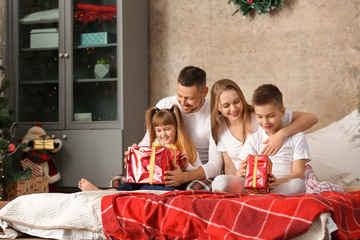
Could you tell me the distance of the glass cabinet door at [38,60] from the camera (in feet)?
12.2

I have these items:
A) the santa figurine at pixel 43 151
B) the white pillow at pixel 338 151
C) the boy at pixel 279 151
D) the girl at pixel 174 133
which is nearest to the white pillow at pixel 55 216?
the boy at pixel 279 151

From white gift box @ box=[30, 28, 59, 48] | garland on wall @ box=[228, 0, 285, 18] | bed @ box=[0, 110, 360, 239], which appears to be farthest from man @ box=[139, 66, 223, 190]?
white gift box @ box=[30, 28, 59, 48]

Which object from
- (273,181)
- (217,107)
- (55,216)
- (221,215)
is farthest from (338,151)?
(55,216)

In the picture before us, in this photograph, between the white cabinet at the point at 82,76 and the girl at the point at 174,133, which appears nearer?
the girl at the point at 174,133

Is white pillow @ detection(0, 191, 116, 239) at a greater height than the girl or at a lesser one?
lesser

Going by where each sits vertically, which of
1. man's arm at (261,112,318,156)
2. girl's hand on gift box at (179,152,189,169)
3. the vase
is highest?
the vase

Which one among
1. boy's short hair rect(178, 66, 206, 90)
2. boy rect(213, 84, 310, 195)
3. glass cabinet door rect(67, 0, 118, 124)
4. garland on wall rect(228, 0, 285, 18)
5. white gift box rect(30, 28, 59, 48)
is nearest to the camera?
boy rect(213, 84, 310, 195)

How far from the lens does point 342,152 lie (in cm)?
284

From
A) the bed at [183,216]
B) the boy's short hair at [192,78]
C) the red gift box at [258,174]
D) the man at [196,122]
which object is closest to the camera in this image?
the bed at [183,216]

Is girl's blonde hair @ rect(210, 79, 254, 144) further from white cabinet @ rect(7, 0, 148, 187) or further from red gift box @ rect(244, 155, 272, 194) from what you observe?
white cabinet @ rect(7, 0, 148, 187)

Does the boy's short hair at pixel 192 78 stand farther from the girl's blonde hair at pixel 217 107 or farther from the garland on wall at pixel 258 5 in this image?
the garland on wall at pixel 258 5

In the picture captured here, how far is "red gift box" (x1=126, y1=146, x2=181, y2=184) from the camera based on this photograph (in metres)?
2.32

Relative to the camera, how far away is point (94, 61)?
3641 mm

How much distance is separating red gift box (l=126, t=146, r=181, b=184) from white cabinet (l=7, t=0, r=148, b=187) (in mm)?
1065
